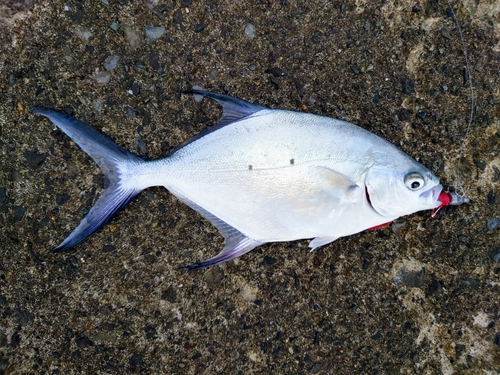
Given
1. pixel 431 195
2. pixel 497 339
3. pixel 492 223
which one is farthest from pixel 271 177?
pixel 497 339

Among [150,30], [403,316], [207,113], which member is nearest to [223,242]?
[207,113]

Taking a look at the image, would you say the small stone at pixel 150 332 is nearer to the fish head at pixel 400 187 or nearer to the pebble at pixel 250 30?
the fish head at pixel 400 187

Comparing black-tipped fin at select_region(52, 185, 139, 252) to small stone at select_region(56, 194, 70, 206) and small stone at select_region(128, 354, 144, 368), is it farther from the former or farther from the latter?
small stone at select_region(128, 354, 144, 368)

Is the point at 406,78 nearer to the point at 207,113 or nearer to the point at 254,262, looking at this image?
the point at 207,113

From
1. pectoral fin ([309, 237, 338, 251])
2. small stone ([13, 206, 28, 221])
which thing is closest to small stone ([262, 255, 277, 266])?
pectoral fin ([309, 237, 338, 251])

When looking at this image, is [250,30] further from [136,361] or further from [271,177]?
[136,361]
